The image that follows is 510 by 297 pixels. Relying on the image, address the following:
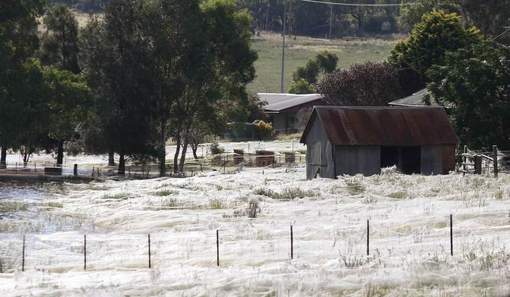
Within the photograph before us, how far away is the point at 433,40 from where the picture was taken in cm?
8619

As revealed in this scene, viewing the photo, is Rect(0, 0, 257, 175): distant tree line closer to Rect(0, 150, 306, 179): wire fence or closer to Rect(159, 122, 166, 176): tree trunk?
Rect(159, 122, 166, 176): tree trunk

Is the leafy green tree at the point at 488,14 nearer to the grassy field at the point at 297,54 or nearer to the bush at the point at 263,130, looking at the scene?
the bush at the point at 263,130

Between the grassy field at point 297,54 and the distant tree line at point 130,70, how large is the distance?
72.9 m

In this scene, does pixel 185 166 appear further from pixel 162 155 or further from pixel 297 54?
pixel 297 54

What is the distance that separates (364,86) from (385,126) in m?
33.3

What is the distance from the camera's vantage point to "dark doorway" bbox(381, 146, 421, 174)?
56375 mm

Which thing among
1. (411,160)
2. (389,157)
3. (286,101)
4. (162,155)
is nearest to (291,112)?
(286,101)

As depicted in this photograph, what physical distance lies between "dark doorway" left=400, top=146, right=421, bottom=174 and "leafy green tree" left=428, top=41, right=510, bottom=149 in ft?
12.3

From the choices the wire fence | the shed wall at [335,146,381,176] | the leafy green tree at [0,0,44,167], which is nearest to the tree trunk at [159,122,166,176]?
the wire fence

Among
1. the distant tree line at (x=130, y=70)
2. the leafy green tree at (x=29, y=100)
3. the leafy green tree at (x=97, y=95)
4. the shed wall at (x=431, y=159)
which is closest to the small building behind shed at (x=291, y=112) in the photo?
the distant tree line at (x=130, y=70)

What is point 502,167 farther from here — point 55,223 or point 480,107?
point 55,223

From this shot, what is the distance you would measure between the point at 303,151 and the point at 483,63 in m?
27.6

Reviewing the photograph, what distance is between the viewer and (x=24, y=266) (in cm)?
2844

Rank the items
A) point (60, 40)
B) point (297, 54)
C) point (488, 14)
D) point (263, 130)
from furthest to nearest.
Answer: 1. point (297, 54)
2. point (488, 14)
3. point (263, 130)
4. point (60, 40)
